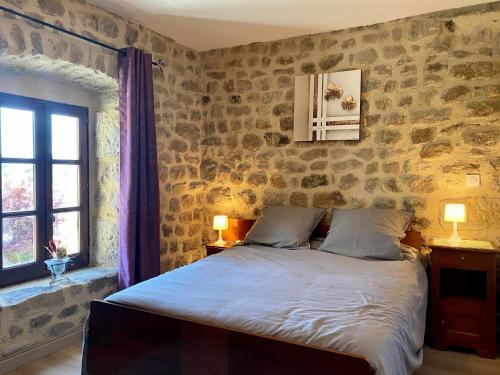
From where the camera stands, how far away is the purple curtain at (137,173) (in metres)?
3.00

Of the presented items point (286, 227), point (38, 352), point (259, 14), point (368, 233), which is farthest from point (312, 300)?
point (259, 14)

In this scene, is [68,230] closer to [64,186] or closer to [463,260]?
[64,186]

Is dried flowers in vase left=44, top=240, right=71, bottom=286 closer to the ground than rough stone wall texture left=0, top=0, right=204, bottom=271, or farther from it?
closer to the ground

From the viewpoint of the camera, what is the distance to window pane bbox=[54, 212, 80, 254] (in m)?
3.08

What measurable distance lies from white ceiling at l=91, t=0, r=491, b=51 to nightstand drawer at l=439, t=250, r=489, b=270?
1.89 m

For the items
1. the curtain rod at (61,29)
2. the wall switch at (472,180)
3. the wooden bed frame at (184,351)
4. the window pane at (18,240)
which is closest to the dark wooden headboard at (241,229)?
the wall switch at (472,180)

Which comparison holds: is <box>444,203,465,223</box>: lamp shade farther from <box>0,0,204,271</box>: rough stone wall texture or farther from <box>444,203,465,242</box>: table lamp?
<box>0,0,204,271</box>: rough stone wall texture

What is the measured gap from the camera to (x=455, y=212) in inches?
112

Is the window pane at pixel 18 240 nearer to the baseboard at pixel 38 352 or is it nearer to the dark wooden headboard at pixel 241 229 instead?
the baseboard at pixel 38 352

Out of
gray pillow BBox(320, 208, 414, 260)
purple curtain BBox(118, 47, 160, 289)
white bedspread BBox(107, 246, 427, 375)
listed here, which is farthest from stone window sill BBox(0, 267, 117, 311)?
gray pillow BBox(320, 208, 414, 260)

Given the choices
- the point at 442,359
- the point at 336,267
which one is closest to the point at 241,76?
the point at 336,267

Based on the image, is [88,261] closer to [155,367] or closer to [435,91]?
[155,367]

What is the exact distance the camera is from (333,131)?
3.46 metres

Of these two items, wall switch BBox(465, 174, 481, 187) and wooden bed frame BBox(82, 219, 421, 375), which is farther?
wall switch BBox(465, 174, 481, 187)
